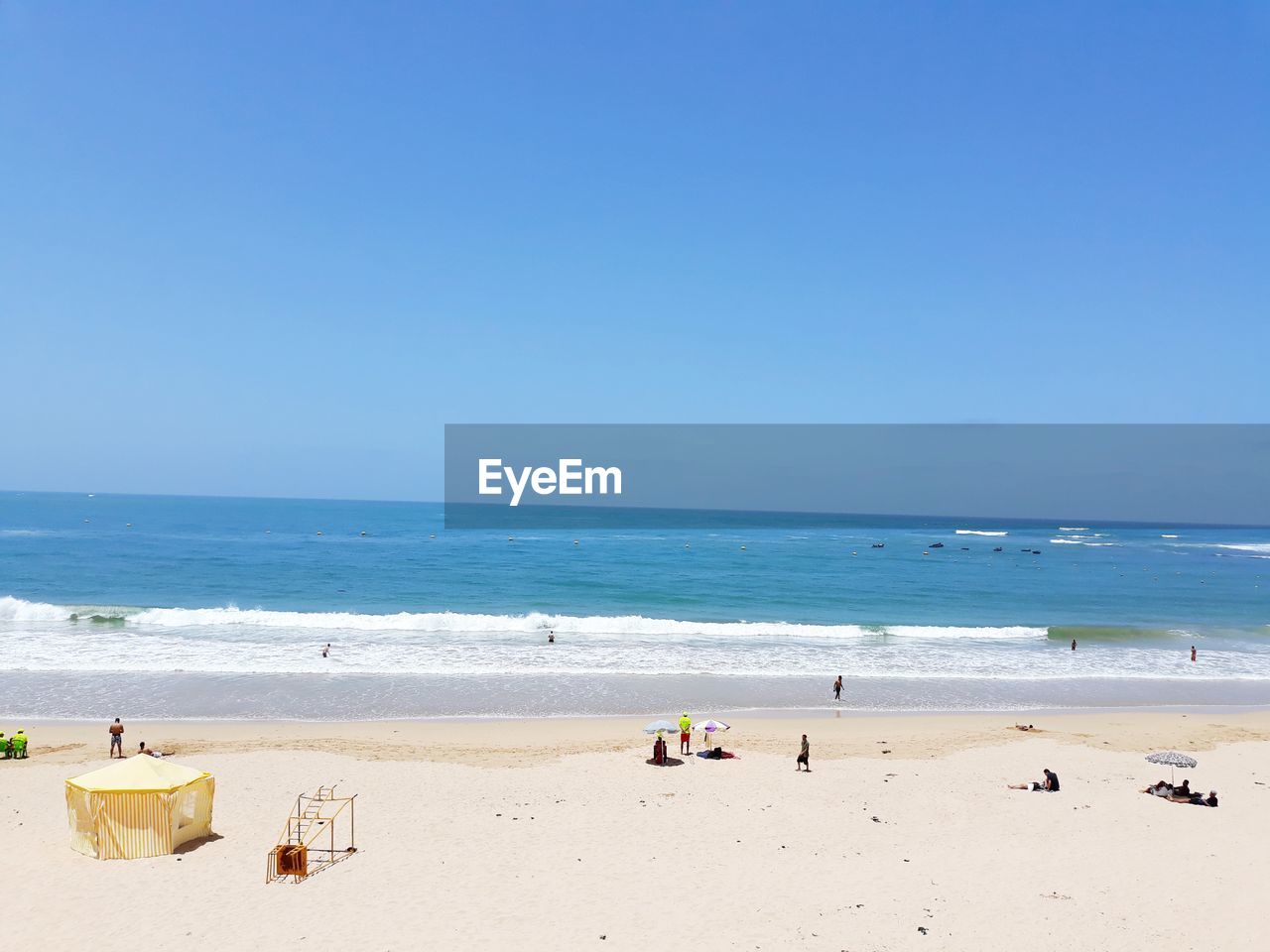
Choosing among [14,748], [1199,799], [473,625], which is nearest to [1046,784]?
[1199,799]

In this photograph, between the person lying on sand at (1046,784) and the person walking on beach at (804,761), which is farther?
the person walking on beach at (804,761)

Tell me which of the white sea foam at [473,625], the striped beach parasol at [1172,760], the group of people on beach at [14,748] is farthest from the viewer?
the white sea foam at [473,625]

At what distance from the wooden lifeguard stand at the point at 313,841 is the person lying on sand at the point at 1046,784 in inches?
532

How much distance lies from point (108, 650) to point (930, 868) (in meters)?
31.1

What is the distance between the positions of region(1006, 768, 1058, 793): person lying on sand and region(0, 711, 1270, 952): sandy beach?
38 centimetres

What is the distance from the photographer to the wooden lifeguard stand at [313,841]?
38.8 feet

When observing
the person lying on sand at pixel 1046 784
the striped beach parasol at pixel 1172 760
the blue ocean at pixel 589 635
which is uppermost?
the striped beach parasol at pixel 1172 760

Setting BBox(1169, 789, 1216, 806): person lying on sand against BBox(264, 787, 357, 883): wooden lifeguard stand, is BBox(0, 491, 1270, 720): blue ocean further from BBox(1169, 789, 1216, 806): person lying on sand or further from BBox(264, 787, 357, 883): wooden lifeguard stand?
BBox(1169, 789, 1216, 806): person lying on sand

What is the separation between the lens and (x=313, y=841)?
1294 cm

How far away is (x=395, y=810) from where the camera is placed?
14867 mm

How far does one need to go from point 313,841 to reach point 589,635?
2447cm

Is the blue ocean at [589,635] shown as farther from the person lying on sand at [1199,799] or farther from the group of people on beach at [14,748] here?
the person lying on sand at [1199,799]

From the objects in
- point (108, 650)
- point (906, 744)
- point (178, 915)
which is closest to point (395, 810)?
point (178, 915)

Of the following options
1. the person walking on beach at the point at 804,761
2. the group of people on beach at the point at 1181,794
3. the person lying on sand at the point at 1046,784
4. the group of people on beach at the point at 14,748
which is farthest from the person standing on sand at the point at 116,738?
the group of people on beach at the point at 1181,794
